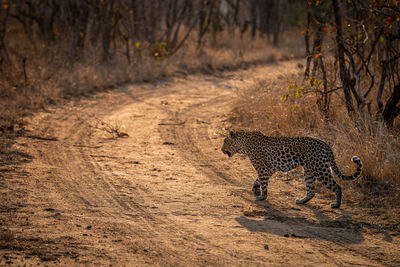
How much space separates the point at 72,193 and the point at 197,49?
1356 cm

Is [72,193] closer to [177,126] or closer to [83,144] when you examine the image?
[83,144]

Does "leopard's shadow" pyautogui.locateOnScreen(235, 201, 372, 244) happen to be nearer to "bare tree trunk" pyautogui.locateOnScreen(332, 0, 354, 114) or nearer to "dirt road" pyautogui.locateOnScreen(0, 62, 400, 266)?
"dirt road" pyautogui.locateOnScreen(0, 62, 400, 266)

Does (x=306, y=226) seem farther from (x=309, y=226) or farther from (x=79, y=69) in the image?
(x=79, y=69)

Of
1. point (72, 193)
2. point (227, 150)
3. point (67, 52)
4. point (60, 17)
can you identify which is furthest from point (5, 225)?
point (60, 17)

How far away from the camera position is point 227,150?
661cm

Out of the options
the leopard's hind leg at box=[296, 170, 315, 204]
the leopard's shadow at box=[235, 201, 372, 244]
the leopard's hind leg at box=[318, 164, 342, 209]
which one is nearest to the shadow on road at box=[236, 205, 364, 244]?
the leopard's shadow at box=[235, 201, 372, 244]

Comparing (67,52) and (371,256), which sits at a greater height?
(67,52)

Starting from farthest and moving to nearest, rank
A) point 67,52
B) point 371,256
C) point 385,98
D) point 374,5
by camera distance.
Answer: point 67,52 < point 385,98 < point 374,5 < point 371,256

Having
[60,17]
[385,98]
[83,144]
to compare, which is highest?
[60,17]

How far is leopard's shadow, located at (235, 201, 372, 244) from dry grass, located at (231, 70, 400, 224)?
0.66m

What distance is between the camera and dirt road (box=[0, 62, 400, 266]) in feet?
14.4

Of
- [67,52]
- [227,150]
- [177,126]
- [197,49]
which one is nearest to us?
[227,150]

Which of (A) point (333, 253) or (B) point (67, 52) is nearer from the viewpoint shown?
(A) point (333, 253)

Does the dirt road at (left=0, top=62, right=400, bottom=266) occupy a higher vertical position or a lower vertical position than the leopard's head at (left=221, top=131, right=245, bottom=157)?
lower
